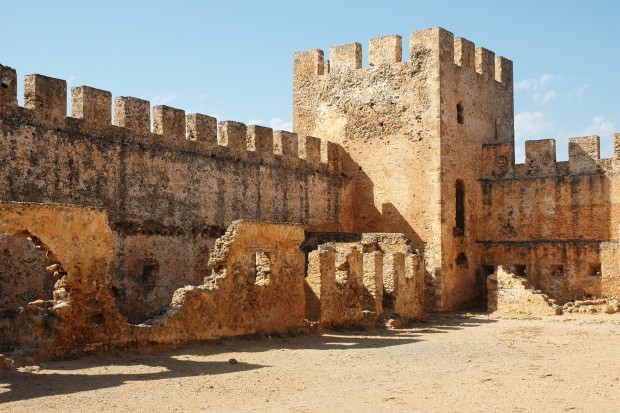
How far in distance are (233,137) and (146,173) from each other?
3.20 metres

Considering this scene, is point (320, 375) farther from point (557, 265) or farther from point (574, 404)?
point (557, 265)

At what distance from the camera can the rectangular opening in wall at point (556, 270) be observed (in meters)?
25.0

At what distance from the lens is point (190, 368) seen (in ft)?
39.6

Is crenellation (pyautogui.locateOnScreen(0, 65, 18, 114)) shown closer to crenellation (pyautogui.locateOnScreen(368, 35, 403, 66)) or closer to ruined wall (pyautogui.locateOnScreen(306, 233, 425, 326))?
ruined wall (pyautogui.locateOnScreen(306, 233, 425, 326))

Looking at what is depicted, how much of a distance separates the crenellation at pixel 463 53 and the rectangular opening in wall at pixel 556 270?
6.38 m

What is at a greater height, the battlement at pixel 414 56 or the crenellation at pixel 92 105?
the battlement at pixel 414 56

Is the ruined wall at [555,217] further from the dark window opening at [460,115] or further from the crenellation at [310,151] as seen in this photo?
the crenellation at [310,151]

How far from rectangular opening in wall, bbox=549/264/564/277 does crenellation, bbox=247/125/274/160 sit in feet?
29.6

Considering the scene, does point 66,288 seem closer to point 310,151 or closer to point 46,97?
point 46,97

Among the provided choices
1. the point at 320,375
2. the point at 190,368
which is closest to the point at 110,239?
the point at 190,368

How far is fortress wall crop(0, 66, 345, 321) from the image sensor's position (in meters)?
16.8

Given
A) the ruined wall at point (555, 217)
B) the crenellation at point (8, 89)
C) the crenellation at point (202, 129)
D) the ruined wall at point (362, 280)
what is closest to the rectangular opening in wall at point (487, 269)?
the ruined wall at point (555, 217)

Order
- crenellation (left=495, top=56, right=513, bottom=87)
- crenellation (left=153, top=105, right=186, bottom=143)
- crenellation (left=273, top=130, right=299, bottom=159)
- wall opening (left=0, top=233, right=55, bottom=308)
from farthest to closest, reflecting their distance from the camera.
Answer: crenellation (left=495, top=56, right=513, bottom=87) < crenellation (left=273, top=130, right=299, bottom=159) < crenellation (left=153, top=105, right=186, bottom=143) < wall opening (left=0, top=233, right=55, bottom=308)

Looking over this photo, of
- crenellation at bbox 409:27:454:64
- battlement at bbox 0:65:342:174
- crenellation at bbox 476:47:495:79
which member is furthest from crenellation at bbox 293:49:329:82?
crenellation at bbox 476:47:495:79
